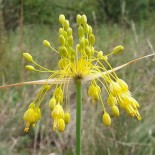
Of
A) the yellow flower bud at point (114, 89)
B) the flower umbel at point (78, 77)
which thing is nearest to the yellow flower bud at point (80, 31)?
the flower umbel at point (78, 77)

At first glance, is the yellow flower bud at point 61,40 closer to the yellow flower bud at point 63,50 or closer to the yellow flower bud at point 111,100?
the yellow flower bud at point 63,50

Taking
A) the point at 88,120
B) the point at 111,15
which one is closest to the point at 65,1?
the point at 88,120

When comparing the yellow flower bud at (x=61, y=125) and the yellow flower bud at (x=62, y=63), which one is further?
the yellow flower bud at (x=62, y=63)

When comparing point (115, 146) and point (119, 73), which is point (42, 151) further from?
point (119, 73)

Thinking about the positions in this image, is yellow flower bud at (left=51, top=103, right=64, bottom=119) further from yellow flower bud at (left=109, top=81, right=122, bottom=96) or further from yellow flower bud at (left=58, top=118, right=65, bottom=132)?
yellow flower bud at (left=109, top=81, right=122, bottom=96)

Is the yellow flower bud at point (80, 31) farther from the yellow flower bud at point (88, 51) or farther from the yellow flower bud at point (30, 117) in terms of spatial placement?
the yellow flower bud at point (30, 117)

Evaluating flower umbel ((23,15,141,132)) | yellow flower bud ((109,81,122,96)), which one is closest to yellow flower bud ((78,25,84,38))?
flower umbel ((23,15,141,132))

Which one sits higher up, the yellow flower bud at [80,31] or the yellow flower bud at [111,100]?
the yellow flower bud at [80,31]

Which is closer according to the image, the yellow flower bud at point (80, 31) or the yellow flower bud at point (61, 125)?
the yellow flower bud at point (61, 125)

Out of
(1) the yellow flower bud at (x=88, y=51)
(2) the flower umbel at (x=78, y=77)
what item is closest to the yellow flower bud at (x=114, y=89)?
(2) the flower umbel at (x=78, y=77)

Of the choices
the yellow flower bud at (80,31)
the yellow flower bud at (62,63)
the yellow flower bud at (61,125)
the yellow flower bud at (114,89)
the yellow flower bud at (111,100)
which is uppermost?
the yellow flower bud at (80,31)

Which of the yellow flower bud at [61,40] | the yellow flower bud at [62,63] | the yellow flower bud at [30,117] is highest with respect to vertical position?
the yellow flower bud at [61,40]
